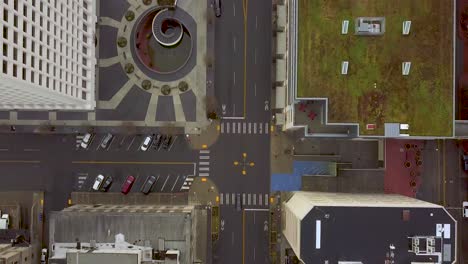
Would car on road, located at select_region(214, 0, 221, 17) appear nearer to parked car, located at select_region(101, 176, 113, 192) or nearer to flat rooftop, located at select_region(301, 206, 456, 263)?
parked car, located at select_region(101, 176, 113, 192)

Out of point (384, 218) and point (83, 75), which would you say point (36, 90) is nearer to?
point (83, 75)

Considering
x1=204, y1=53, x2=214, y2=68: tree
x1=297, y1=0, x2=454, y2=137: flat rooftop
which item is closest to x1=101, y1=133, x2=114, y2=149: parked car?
x1=204, y1=53, x2=214, y2=68: tree

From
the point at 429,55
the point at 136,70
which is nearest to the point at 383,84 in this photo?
the point at 429,55

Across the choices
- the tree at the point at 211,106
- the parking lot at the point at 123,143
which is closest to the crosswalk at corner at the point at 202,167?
the parking lot at the point at 123,143

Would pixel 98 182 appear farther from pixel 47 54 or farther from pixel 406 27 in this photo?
pixel 406 27

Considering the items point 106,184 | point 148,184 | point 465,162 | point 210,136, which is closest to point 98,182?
point 106,184

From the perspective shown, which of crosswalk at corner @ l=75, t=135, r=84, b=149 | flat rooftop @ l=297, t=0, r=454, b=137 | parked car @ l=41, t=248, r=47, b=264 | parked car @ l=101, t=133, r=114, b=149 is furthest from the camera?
crosswalk at corner @ l=75, t=135, r=84, b=149

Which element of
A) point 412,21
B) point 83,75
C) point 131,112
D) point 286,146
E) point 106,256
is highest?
point 412,21
